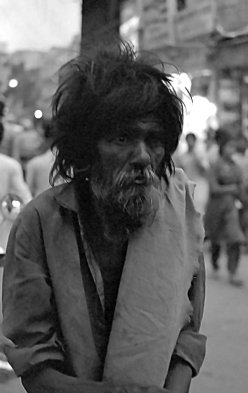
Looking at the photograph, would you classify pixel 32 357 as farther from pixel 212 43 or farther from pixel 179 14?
pixel 212 43

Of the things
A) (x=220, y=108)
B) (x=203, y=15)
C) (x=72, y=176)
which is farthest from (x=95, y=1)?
(x=220, y=108)

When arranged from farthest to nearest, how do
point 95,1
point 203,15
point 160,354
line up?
point 203,15 < point 95,1 < point 160,354

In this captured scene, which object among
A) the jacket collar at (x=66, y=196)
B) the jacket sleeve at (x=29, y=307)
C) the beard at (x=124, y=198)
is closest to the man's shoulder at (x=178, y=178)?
the beard at (x=124, y=198)

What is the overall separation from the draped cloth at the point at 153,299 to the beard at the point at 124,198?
31 millimetres

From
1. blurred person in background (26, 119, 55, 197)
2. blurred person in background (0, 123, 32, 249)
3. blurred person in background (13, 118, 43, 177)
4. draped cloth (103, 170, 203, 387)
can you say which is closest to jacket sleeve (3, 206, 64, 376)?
draped cloth (103, 170, 203, 387)

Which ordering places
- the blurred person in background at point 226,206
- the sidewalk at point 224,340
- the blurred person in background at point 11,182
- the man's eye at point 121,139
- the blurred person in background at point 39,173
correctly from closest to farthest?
1. the man's eye at point 121,139
2. the blurred person in background at point 11,182
3. the sidewalk at point 224,340
4. the blurred person in background at point 39,173
5. the blurred person in background at point 226,206

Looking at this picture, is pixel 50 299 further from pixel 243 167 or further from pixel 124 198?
pixel 243 167

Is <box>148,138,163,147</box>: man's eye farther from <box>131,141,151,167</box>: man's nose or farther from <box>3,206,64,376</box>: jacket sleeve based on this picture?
<box>3,206,64,376</box>: jacket sleeve

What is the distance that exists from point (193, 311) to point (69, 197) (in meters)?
0.41

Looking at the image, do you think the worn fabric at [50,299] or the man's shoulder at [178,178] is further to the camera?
the man's shoulder at [178,178]

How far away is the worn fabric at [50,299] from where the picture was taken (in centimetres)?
209

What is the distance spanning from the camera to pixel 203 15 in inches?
740

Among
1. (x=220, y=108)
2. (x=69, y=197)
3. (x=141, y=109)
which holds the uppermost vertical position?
(x=141, y=109)

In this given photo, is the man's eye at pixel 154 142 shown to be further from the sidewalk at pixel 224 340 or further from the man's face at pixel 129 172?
the sidewalk at pixel 224 340
